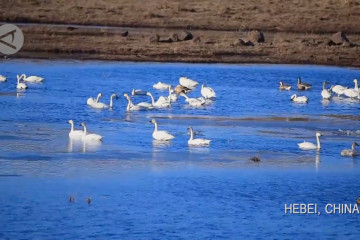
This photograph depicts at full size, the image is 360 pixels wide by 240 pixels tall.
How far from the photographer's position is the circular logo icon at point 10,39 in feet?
107

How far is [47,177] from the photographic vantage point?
15328 mm

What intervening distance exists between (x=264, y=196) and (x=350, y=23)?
27.1 meters

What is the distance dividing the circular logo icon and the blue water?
20.6 feet

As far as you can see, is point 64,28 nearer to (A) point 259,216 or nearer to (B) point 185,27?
(B) point 185,27

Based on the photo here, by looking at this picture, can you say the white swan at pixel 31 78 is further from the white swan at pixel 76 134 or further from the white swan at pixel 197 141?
the white swan at pixel 197 141

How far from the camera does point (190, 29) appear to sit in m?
39.0

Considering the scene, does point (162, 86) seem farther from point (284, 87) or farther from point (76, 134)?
point (76, 134)

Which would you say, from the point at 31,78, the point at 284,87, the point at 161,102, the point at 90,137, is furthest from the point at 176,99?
the point at 90,137

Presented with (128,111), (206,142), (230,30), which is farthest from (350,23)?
(206,142)

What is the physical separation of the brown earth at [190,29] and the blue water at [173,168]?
632 centimetres

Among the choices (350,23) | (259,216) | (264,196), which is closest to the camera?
(259,216)

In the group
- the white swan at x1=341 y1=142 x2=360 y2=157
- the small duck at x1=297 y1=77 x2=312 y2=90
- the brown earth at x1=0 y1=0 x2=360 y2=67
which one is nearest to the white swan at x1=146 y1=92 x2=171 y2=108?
the small duck at x1=297 y1=77 x2=312 y2=90

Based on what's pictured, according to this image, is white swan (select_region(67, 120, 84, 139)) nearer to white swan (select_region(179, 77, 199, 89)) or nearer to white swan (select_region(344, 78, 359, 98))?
white swan (select_region(179, 77, 199, 89))

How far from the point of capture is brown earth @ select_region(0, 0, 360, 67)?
108 ft
